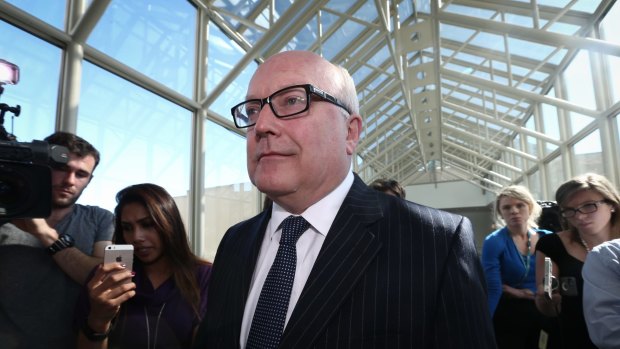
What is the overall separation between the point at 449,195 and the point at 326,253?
20.6 metres

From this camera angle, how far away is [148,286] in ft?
5.85

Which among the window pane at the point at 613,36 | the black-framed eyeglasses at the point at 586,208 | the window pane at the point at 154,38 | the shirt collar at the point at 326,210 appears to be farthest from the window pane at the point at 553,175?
the shirt collar at the point at 326,210

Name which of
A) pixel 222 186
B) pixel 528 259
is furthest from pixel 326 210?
pixel 222 186

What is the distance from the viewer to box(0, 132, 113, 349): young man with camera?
1.68 m

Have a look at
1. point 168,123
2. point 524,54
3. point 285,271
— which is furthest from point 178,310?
point 524,54

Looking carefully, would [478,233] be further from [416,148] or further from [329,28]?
[329,28]

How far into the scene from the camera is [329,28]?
23.2ft

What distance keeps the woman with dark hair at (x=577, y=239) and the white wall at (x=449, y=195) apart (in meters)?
17.5

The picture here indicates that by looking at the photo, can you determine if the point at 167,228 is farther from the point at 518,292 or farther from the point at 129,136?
the point at 518,292

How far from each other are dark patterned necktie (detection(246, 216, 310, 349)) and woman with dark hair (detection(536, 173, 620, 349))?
71.8 inches

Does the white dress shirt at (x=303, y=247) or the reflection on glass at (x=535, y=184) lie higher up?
the reflection on glass at (x=535, y=184)

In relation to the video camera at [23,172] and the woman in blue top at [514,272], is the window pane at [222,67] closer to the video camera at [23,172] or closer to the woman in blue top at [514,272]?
the woman in blue top at [514,272]

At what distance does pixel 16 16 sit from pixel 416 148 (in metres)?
16.4

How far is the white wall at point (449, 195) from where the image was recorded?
772 inches
